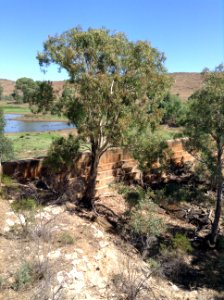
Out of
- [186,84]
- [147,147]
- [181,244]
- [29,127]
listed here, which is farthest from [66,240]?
[186,84]

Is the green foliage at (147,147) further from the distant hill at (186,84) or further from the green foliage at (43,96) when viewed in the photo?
the distant hill at (186,84)

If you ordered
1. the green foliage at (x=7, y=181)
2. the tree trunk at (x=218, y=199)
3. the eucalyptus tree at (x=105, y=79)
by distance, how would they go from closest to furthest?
the eucalyptus tree at (x=105, y=79) → the green foliage at (x=7, y=181) → the tree trunk at (x=218, y=199)

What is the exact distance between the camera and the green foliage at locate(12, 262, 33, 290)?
7866 mm

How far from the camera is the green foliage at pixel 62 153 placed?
44.6 feet

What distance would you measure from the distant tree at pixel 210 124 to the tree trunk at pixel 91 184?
3995mm

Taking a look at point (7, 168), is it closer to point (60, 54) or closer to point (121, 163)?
point (60, 54)

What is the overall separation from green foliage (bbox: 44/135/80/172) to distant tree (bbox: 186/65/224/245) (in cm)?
474

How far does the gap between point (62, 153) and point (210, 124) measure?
5.80m

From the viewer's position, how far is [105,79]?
1188cm

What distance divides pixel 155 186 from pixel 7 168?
891 centimetres

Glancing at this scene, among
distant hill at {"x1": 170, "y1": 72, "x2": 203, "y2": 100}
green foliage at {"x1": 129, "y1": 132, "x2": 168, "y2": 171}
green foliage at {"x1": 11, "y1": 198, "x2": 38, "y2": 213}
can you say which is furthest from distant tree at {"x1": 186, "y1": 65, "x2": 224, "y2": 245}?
distant hill at {"x1": 170, "y1": 72, "x2": 203, "y2": 100}

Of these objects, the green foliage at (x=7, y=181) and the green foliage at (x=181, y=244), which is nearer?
the green foliage at (x=7, y=181)

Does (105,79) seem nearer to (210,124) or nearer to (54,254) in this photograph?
(210,124)

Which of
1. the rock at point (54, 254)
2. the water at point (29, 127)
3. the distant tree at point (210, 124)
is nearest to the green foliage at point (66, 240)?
the rock at point (54, 254)
